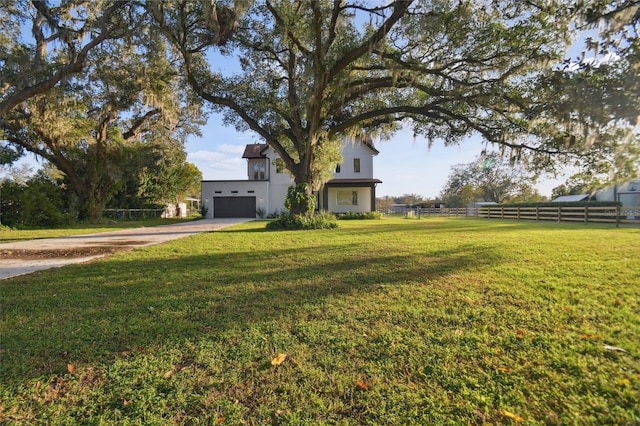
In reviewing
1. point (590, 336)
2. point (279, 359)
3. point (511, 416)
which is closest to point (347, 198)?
point (590, 336)

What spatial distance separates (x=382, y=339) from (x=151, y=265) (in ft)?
15.8

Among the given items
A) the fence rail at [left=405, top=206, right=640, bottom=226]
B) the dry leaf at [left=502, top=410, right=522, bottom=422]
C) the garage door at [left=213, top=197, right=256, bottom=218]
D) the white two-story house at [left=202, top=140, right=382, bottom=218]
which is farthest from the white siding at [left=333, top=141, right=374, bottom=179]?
the dry leaf at [left=502, top=410, right=522, bottom=422]

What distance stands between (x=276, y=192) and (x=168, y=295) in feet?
77.8

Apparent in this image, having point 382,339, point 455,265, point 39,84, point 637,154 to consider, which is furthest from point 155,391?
point 39,84

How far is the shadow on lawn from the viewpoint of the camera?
2.82m

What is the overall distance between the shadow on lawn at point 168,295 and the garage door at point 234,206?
68.1 ft

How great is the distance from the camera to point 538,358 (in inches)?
99.0

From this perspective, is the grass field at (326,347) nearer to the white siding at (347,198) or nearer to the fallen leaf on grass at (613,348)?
the fallen leaf on grass at (613,348)

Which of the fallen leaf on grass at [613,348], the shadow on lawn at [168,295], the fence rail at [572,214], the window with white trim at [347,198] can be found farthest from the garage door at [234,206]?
the fallen leaf on grass at [613,348]

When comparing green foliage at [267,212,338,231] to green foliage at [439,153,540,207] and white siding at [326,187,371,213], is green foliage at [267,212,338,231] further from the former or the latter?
green foliage at [439,153,540,207]

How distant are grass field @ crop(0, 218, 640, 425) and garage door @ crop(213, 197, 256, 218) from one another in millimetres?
22467

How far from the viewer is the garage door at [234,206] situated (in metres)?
27.5

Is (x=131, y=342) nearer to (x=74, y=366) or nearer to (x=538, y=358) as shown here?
(x=74, y=366)

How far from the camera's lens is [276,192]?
27625 mm
